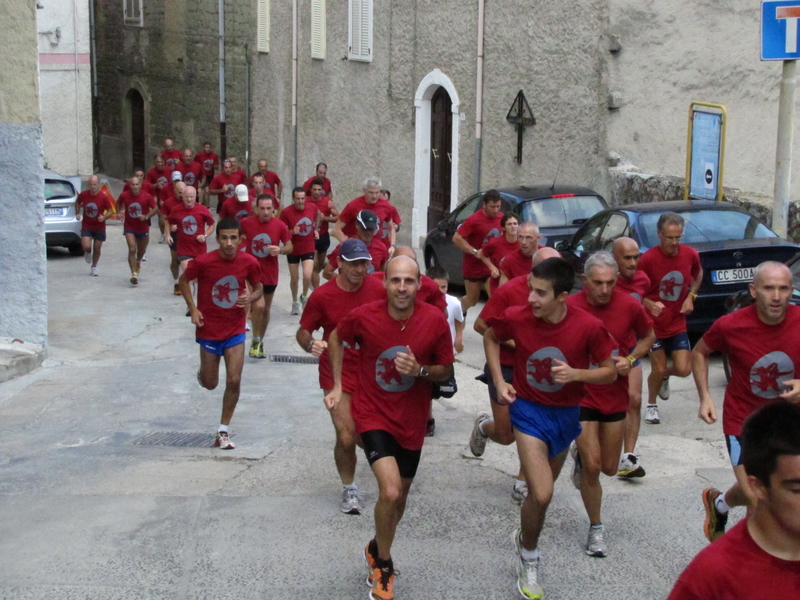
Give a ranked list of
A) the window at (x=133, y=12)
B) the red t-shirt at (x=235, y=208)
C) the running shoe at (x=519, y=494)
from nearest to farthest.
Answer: the running shoe at (x=519, y=494)
the red t-shirt at (x=235, y=208)
the window at (x=133, y=12)

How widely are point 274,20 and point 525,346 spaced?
22.9 m

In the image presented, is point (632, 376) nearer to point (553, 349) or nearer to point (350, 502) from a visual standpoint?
point (553, 349)

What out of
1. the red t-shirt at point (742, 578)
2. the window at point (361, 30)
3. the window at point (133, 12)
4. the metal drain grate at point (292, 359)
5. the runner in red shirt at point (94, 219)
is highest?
the window at point (133, 12)

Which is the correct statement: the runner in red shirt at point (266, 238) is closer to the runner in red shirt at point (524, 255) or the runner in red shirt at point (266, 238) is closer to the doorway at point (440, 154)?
the runner in red shirt at point (524, 255)

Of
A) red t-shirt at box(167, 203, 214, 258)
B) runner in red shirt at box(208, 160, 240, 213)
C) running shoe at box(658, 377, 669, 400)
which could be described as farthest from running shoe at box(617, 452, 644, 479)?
runner in red shirt at box(208, 160, 240, 213)

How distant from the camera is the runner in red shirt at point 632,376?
7.32 m

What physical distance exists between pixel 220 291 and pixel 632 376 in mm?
3103

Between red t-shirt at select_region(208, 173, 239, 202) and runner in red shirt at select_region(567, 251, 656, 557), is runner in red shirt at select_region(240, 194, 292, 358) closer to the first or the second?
runner in red shirt at select_region(567, 251, 656, 557)

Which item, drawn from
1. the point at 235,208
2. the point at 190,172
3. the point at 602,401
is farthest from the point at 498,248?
the point at 190,172

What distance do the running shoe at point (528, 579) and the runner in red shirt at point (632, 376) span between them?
1.88m

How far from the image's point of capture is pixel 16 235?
36.9ft

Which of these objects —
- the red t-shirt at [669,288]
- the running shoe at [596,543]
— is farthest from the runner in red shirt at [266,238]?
the running shoe at [596,543]

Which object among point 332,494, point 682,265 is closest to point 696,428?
point 682,265

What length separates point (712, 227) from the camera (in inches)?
436
